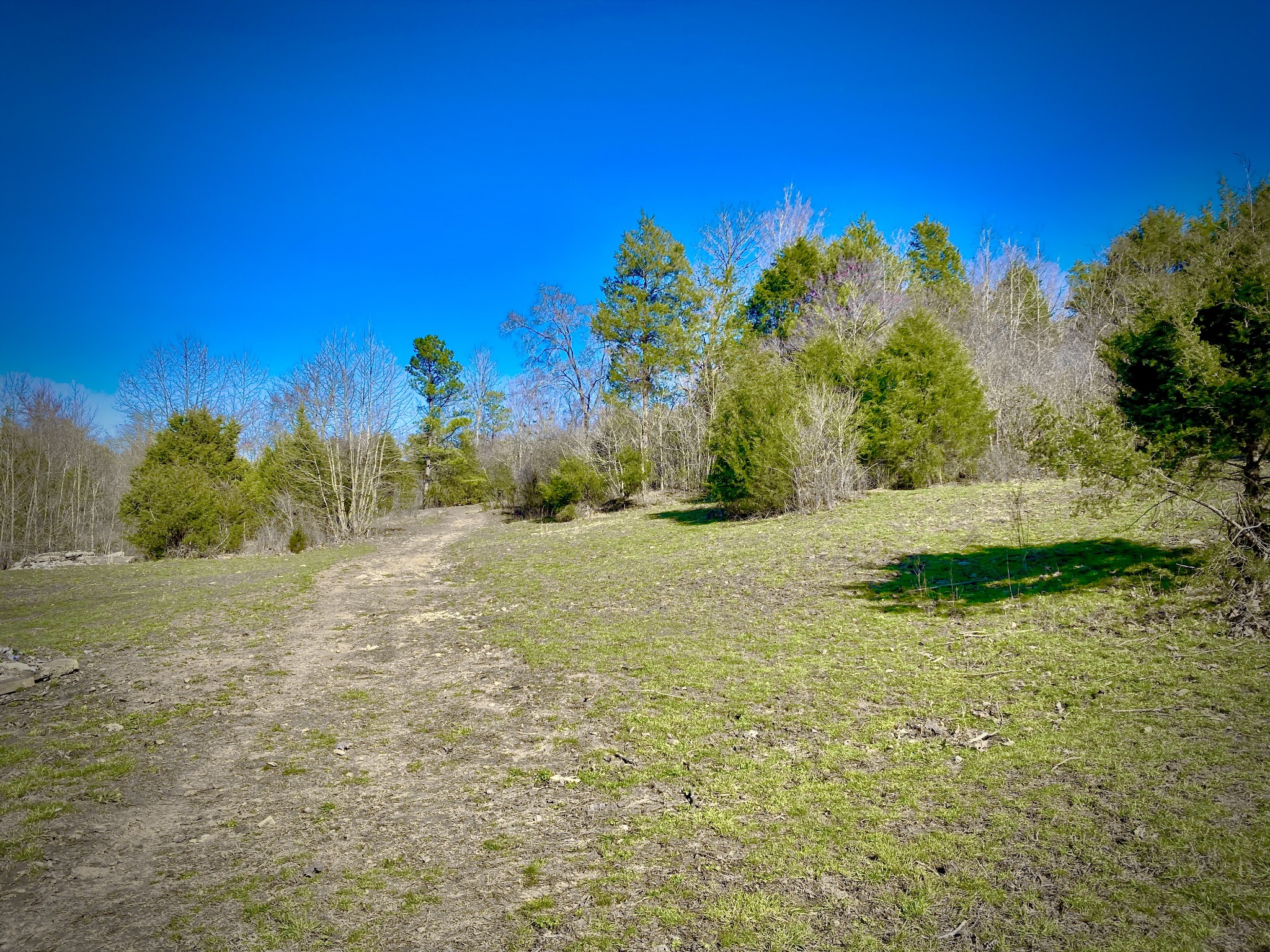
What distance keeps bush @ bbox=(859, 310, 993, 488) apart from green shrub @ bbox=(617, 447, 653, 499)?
9.82 metres

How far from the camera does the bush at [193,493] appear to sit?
17.5 m

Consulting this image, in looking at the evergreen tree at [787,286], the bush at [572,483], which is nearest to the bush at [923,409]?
the evergreen tree at [787,286]

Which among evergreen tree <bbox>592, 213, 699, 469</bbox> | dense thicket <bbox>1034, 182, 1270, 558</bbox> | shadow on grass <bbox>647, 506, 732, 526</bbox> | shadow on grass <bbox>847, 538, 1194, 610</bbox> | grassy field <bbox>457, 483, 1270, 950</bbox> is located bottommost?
grassy field <bbox>457, 483, 1270, 950</bbox>

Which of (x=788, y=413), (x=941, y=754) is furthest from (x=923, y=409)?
(x=941, y=754)

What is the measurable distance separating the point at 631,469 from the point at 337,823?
20.9 m

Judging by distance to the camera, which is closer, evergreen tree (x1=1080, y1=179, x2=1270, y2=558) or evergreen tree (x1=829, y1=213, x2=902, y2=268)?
evergreen tree (x1=1080, y1=179, x2=1270, y2=558)

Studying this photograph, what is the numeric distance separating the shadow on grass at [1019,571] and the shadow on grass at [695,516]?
776cm

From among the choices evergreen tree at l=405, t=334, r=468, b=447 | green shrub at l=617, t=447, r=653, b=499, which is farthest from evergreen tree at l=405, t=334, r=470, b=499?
green shrub at l=617, t=447, r=653, b=499

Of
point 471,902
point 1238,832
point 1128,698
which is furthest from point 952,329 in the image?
point 471,902

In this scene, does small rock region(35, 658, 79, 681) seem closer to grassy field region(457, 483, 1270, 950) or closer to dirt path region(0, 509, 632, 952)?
dirt path region(0, 509, 632, 952)

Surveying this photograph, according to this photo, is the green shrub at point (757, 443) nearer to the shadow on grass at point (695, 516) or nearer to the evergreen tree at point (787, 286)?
the shadow on grass at point (695, 516)

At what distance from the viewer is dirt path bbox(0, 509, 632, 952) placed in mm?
2742

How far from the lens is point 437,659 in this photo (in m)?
7.01

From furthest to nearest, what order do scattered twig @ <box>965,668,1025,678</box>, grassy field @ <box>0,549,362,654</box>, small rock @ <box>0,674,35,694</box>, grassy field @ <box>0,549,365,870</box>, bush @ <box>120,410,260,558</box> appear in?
bush @ <box>120,410,260,558</box>
grassy field @ <box>0,549,362,654</box>
small rock @ <box>0,674,35,694</box>
scattered twig @ <box>965,668,1025,678</box>
grassy field @ <box>0,549,365,870</box>
